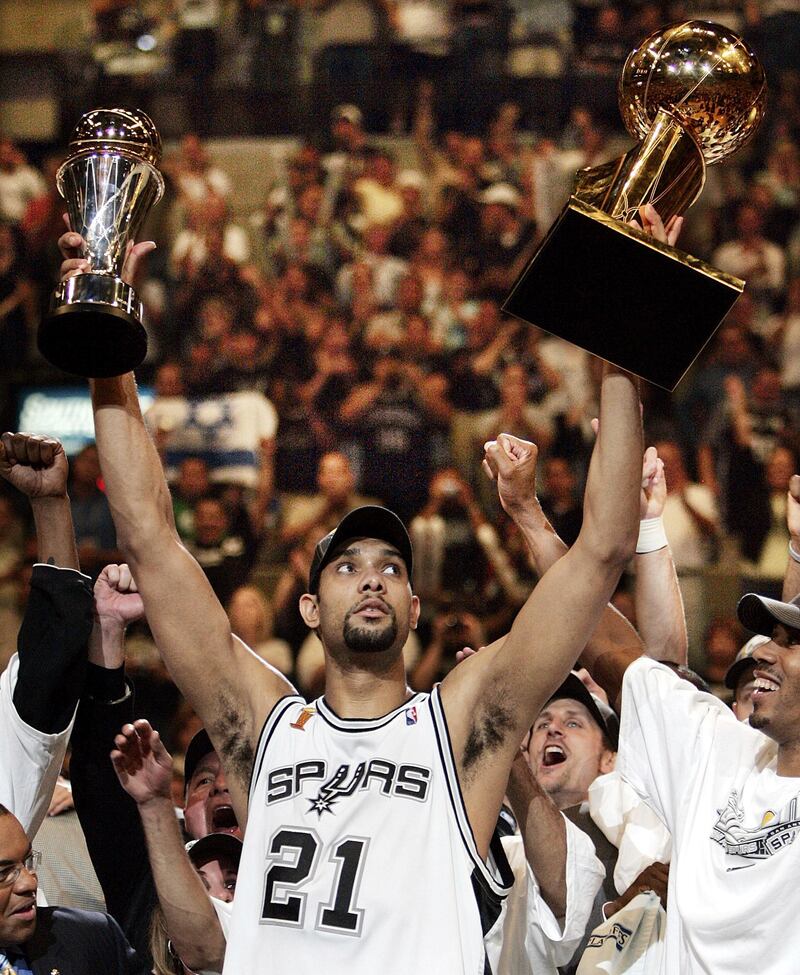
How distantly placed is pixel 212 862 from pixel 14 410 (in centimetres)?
671

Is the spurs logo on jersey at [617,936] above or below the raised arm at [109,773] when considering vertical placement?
above

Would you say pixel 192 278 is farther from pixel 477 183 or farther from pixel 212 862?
pixel 212 862

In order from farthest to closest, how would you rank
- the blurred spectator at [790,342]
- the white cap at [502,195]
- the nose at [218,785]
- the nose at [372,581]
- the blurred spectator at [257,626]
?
the white cap at [502,195]
the blurred spectator at [790,342]
the blurred spectator at [257,626]
the nose at [218,785]
the nose at [372,581]

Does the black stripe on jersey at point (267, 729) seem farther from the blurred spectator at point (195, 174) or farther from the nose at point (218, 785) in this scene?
the blurred spectator at point (195, 174)

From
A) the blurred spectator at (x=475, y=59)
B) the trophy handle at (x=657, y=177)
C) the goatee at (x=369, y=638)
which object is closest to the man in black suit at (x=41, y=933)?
the goatee at (x=369, y=638)

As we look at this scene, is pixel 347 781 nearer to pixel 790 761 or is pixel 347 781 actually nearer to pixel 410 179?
pixel 790 761

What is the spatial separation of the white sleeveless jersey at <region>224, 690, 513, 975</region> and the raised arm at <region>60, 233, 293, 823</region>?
85 millimetres

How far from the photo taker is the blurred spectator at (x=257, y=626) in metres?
7.50

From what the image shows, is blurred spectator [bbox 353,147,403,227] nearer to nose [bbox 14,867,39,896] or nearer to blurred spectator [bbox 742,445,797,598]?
blurred spectator [bbox 742,445,797,598]

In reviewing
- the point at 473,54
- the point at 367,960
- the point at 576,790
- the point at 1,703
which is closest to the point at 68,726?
the point at 1,703

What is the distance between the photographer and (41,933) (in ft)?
7.85

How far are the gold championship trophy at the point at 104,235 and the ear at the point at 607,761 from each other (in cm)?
150

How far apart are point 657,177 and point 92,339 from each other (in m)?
1.05

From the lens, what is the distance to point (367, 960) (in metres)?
2.18
